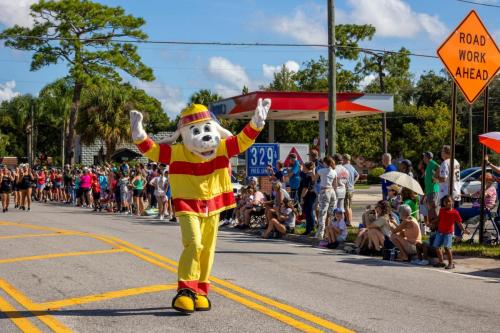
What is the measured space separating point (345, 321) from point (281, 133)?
1888 inches

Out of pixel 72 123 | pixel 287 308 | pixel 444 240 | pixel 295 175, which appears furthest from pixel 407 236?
pixel 72 123

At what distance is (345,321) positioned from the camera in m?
6.39

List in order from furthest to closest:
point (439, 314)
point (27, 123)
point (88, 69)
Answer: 1. point (27, 123)
2. point (88, 69)
3. point (439, 314)

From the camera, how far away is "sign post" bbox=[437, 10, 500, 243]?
40.4ft

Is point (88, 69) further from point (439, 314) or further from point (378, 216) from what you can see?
point (439, 314)

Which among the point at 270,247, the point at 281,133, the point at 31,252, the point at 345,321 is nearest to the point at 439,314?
the point at 345,321

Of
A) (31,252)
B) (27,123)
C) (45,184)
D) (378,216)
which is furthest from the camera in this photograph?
(27,123)

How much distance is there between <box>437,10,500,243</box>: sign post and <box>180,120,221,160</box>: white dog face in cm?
672

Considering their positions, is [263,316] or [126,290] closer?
[263,316]

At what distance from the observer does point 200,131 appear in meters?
6.94

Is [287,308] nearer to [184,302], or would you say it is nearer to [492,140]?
[184,302]

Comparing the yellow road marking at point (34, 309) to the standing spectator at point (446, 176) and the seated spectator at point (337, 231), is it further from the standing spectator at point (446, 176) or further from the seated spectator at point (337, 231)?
the standing spectator at point (446, 176)

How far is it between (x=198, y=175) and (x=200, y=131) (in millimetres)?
472

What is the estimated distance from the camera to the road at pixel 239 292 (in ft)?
20.6
